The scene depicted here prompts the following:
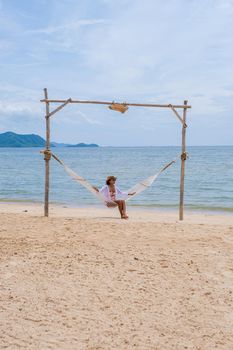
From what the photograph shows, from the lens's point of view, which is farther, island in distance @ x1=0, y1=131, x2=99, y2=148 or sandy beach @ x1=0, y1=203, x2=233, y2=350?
island in distance @ x1=0, y1=131, x2=99, y2=148

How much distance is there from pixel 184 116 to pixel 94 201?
194 inches

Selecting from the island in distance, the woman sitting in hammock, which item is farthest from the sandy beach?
the island in distance

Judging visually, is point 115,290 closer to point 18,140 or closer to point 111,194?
point 111,194

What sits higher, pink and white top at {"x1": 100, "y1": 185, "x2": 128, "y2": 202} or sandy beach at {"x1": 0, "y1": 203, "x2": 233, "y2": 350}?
pink and white top at {"x1": 100, "y1": 185, "x2": 128, "y2": 202}

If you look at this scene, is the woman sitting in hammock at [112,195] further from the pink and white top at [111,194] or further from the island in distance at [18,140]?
the island in distance at [18,140]

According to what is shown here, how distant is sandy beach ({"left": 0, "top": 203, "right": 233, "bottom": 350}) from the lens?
2715 mm

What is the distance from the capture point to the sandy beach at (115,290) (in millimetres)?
2715

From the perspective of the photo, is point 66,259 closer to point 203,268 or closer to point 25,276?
point 25,276

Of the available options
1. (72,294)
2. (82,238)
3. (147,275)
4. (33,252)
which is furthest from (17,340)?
(82,238)

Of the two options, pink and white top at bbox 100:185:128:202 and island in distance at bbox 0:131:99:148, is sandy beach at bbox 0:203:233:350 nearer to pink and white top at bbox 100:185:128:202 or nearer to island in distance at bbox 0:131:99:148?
pink and white top at bbox 100:185:128:202

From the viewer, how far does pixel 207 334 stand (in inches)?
109

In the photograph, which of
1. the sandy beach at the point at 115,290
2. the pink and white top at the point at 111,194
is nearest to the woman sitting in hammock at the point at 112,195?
the pink and white top at the point at 111,194

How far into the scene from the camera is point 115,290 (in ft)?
11.3

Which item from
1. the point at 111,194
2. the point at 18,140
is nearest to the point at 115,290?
the point at 111,194
